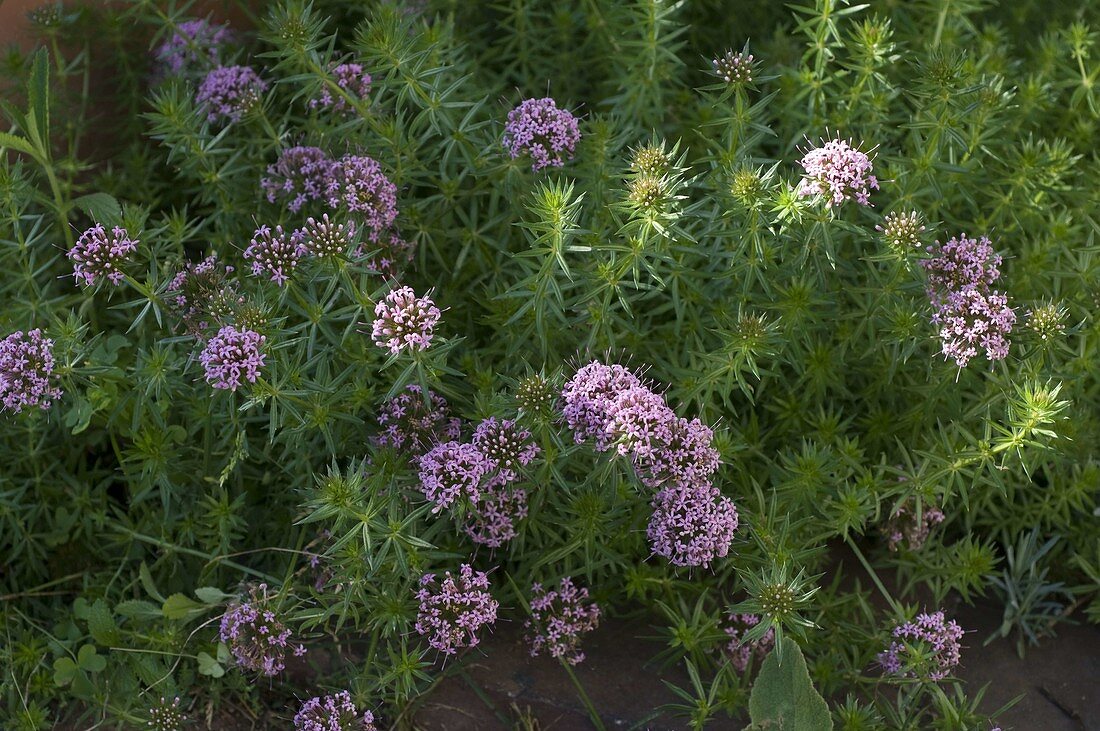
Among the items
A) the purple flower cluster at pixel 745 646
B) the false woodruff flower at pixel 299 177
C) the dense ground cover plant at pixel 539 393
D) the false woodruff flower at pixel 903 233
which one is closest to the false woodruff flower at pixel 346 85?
the dense ground cover plant at pixel 539 393

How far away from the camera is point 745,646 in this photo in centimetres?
374

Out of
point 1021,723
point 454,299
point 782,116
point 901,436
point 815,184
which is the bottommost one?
point 1021,723

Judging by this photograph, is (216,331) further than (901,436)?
No

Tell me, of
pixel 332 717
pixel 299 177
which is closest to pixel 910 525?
pixel 332 717

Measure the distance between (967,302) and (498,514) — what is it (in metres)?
1.55

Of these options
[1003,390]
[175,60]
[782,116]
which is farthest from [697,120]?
[175,60]

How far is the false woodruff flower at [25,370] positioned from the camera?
→ 345cm

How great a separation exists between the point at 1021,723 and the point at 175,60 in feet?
13.0

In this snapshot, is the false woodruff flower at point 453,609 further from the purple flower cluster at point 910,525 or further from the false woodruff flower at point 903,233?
the false woodruff flower at point 903,233

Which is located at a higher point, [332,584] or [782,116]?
[782,116]

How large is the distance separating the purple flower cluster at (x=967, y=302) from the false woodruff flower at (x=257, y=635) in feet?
7.11

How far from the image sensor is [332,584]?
3.57m

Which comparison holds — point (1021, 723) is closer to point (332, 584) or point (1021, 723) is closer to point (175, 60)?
point (332, 584)

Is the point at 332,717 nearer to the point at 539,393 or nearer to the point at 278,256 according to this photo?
the point at 539,393
